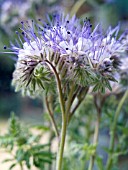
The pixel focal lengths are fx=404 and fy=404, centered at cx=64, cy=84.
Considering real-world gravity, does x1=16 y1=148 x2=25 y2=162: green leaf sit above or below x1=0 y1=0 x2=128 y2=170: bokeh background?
below

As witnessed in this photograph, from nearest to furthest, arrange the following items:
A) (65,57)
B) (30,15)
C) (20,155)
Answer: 1. (65,57)
2. (20,155)
3. (30,15)

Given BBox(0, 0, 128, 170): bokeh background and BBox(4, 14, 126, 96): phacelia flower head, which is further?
BBox(0, 0, 128, 170): bokeh background

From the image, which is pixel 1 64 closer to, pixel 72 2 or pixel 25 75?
pixel 72 2

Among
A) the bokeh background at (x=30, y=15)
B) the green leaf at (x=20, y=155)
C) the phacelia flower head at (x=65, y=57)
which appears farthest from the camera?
the bokeh background at (x=30, y=15)

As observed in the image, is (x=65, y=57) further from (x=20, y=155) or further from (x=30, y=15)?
(x=30, y=15)

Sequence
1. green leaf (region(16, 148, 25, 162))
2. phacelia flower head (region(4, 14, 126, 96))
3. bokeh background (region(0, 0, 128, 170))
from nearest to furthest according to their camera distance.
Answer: phacelia flower head (region(4, 14, 126, 96)) → green leaf (region(16, 148, 25, 162)) → bokeh background (region(0, 0, 128, 170))

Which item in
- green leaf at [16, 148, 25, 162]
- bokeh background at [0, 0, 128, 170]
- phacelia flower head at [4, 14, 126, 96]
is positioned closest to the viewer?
phacelia flower head at [4, 14, 126, 96]

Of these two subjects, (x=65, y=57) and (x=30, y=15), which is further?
(x=30, y=15)

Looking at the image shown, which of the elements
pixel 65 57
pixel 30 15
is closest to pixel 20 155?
pixel 65 57

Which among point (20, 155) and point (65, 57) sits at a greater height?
point (65, 57)
